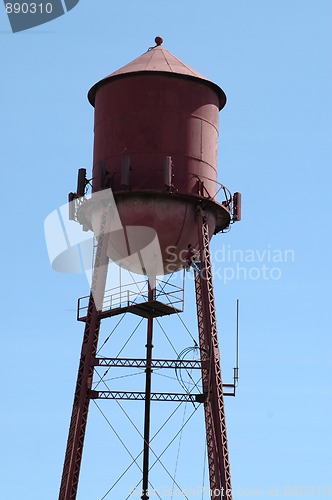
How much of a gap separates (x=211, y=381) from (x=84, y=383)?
382cm

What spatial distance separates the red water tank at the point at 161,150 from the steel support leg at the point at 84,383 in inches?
25.9

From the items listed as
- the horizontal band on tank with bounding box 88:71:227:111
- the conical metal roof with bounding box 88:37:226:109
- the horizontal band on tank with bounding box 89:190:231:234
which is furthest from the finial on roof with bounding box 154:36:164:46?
the horizontal band on tank with bounding box 89:190:231:234

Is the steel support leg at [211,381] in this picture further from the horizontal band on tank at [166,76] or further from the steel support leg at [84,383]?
the horizontal band on tank at [166,76]

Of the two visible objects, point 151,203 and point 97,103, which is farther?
point 97,103

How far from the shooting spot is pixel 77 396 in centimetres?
3794

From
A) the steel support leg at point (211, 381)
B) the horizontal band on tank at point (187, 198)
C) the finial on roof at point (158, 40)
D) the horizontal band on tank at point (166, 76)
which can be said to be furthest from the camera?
the finial on roof at point (158, 40)

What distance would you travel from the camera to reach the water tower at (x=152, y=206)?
37688 millimetres

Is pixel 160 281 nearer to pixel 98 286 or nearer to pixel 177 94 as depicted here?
pixel 98 286

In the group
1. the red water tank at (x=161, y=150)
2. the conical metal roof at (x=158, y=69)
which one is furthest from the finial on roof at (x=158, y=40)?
the red water tank at (x=161, y=150)

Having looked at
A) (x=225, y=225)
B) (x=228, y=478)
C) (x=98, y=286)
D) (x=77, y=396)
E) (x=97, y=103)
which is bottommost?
(x=228, y=478)

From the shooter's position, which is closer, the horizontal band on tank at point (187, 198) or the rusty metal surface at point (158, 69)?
the horizontal band on tank at point (187, 198)

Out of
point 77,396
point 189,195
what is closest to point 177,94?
point 189,195

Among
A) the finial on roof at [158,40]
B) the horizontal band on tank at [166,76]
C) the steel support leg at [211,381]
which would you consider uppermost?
the finial on roof at [158,40]

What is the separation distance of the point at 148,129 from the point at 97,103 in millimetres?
2566
